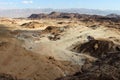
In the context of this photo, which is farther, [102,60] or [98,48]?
[98,48]

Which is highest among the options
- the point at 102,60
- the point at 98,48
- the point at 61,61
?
the point at 102,60

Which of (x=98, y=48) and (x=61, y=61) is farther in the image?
(x=98, y=48)

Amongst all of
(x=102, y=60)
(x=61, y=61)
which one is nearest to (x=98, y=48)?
(x=61, y=61)

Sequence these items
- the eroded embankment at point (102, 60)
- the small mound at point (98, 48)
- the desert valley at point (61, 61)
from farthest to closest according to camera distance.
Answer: the small mound at point (98, 48), the desert valley at point (61, 61), the eroded embankment at point (102, 60)

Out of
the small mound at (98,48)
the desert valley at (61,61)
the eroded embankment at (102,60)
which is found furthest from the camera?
the small mound at (98,48)

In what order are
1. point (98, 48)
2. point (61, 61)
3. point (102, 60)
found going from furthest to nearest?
point (98, 48)
point (61, 61)
point (102, 60)

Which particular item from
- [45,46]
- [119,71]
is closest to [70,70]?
[119,71]

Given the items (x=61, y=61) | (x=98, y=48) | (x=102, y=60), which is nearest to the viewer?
(x=102, y=60)

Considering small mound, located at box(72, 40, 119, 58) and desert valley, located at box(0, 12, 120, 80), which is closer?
desert valley, located at box(0, 12, 120, 80)

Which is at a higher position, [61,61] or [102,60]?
[102,60]

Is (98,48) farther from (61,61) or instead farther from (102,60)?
(102,60)
